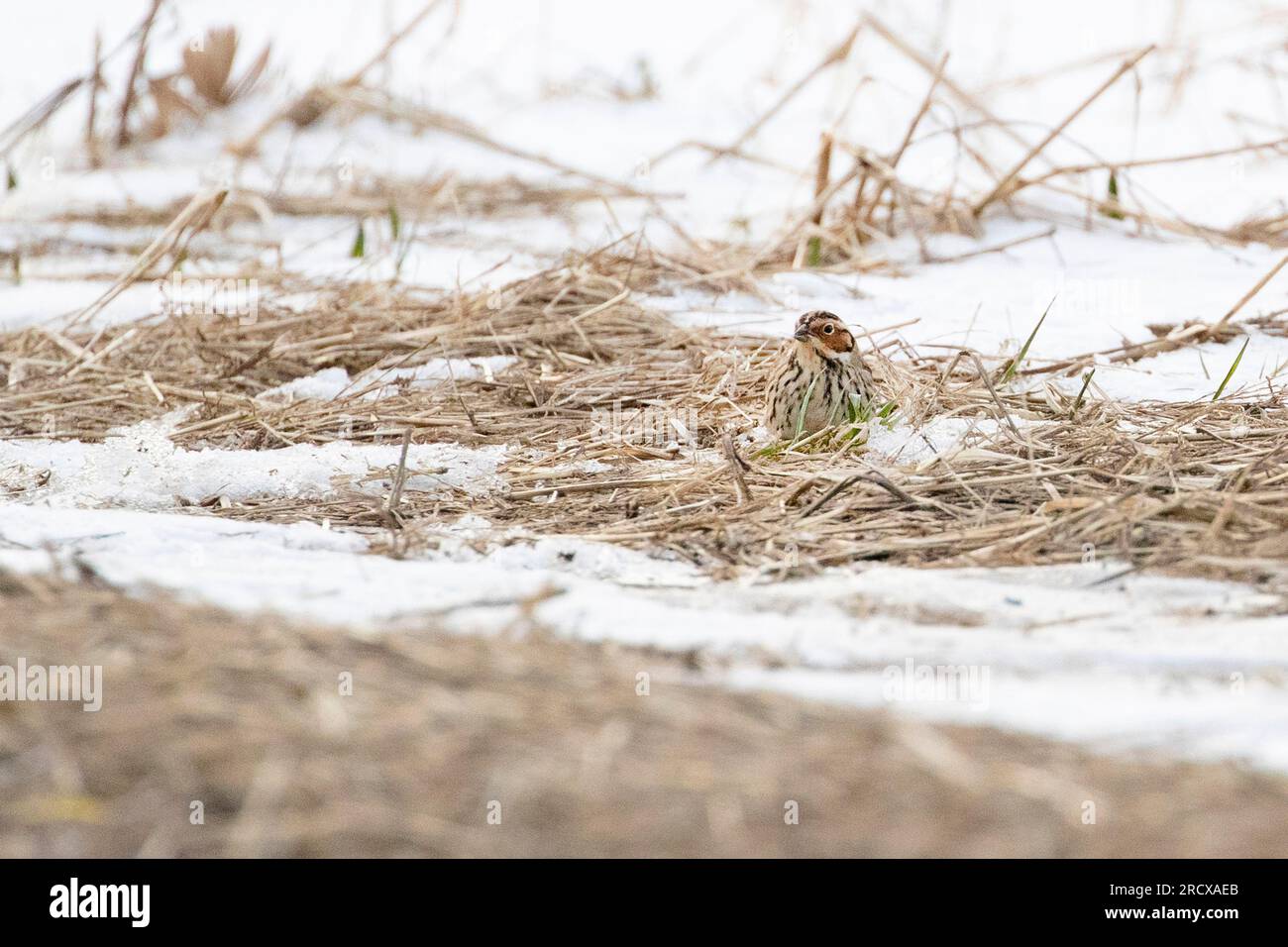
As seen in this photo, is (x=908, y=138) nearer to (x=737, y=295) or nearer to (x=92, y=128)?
(x=737, y=295)

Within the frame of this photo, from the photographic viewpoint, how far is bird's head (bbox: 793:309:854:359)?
3707 millimetres

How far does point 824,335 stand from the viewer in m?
3.73

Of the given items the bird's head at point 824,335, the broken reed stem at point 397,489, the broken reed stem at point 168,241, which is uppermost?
the broken reed stem at point 168,241

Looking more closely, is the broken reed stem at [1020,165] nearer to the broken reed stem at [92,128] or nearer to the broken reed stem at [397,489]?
the broken reed stem at [397,489]

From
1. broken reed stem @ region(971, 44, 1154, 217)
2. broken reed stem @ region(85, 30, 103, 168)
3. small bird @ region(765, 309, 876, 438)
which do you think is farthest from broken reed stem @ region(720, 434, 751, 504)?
broken reed stem @ region(85, 30, 103, 168)

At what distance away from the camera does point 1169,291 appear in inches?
204

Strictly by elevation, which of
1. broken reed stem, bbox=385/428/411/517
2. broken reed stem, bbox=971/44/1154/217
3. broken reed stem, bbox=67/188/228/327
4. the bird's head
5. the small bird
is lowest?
broken reed stem, bbox=385/428/411/517

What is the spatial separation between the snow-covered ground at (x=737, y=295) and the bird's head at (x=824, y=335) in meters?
0.60

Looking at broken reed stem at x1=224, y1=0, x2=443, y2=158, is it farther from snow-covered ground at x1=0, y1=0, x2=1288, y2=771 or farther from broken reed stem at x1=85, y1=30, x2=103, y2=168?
broken reed stem at x1=85, y1=30, x2=103, y2=168

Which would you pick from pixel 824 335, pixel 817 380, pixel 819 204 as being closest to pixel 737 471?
pixel 817 380

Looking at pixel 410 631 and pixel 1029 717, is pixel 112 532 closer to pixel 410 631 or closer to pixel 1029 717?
pixel 410 631

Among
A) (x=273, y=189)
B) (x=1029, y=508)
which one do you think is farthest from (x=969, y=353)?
(x=273, y=189)

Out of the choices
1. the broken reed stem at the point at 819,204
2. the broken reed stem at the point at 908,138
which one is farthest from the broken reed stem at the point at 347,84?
the broken reed stem at the point at 908,138

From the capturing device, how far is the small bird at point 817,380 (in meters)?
3.69
